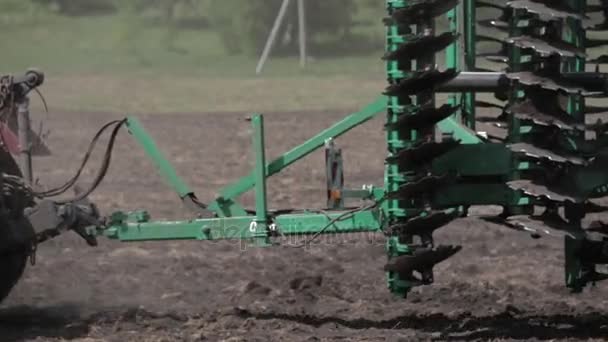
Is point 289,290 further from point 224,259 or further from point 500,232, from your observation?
point 500,232

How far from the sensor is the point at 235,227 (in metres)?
7.54

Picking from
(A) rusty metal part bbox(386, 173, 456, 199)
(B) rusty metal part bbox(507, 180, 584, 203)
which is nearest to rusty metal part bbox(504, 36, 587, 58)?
(B) rusty metal part bbox(507, 180, 584, 203)

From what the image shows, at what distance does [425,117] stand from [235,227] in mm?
1366

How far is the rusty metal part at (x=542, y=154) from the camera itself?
6516 millimetres

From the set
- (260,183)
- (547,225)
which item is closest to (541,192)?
(547,225)

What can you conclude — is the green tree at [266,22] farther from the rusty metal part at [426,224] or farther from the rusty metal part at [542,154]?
the rusty metal part at [542,154]

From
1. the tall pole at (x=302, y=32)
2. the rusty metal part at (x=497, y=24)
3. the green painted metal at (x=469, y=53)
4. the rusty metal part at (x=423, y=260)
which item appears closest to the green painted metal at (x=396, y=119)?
the rusty metal part at (x=423, y=260)

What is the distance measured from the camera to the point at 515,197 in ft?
23.4

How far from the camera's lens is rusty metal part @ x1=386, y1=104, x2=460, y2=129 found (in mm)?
6832

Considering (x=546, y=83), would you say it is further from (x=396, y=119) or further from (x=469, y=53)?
(x=469, y=53)

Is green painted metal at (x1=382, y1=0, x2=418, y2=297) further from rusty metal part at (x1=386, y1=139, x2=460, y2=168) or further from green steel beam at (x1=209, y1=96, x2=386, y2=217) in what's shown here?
green steel beam at (x1=209, y1=96, x2=386, y2=217)

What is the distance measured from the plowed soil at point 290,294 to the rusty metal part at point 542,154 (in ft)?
3.61

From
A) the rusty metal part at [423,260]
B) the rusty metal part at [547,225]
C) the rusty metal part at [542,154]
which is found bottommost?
the rusty metal part at [423,260]

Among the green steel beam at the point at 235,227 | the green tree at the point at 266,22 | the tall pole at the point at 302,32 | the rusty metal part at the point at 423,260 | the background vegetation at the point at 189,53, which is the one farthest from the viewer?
the green tree at the point at 266,22
